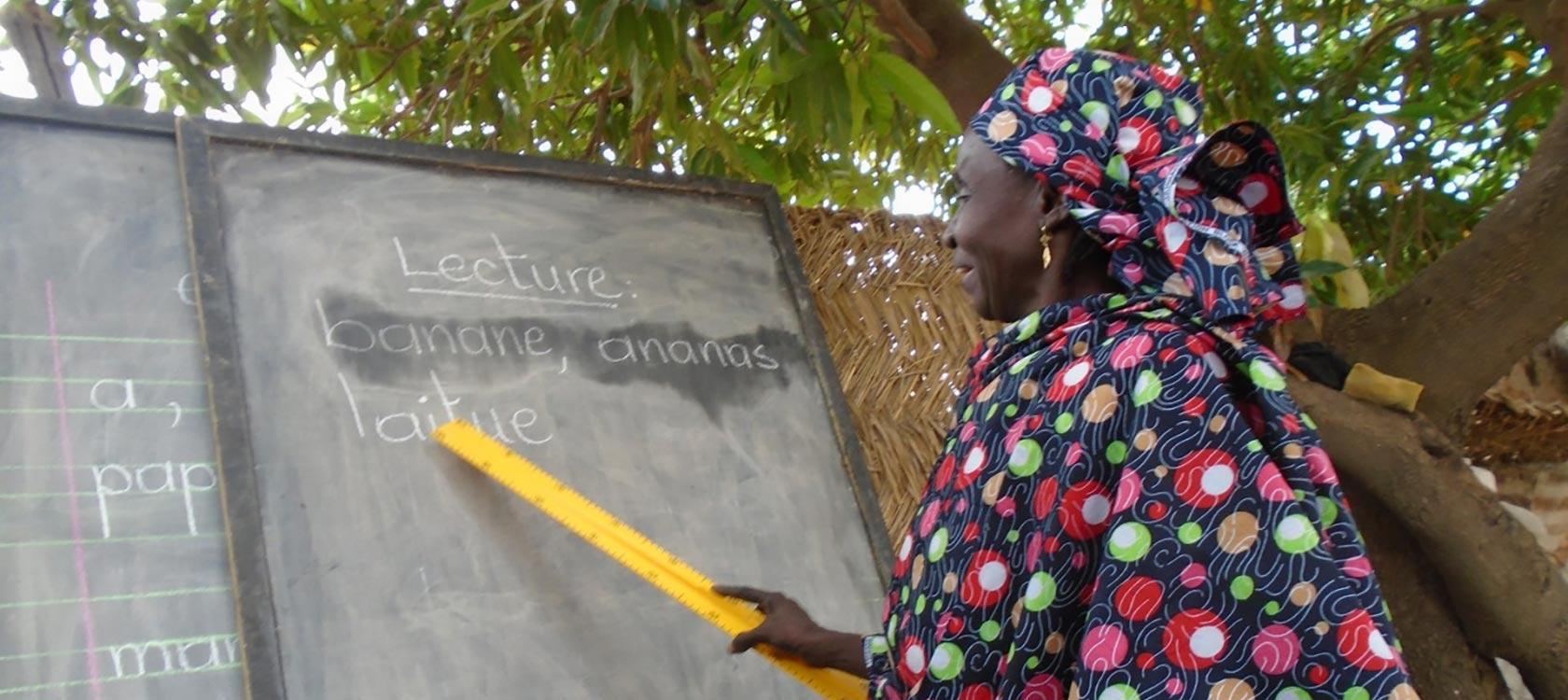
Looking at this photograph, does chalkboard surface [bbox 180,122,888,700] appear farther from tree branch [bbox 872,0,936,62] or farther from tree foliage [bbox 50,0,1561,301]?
tree branch [bbox 872,0,936,62]

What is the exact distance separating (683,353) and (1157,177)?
3.78ft

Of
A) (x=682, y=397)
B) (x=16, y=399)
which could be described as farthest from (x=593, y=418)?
(x=16, y=399)

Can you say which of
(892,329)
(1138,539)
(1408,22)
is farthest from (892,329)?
(1408,22)

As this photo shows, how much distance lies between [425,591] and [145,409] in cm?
46

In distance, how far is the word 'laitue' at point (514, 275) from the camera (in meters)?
2.34

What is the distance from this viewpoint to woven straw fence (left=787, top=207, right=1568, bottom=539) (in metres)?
2.89

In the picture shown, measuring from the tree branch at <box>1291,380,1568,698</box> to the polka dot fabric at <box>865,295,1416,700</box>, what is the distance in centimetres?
123

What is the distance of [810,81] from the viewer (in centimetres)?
265

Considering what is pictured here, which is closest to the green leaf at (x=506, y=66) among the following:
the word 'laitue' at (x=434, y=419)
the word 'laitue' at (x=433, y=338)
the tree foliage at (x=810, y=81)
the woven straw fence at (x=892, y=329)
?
the tree foliage at (x=810, y=81)

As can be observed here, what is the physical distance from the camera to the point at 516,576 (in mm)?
2148

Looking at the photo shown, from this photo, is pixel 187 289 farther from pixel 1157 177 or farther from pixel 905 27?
pixel 905 27

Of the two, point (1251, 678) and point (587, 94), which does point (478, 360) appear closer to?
point (1251, 678)

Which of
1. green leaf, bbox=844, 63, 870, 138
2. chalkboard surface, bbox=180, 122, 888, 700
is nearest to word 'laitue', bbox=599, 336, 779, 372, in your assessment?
chalkboard surface, bbox=180, 122, 888, 700

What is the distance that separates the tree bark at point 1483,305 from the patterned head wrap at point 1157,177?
126 cm
